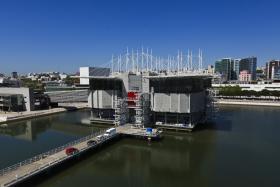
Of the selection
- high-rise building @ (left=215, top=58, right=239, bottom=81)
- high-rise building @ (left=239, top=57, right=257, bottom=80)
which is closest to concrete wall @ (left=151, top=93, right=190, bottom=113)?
high-rise building @ (left=215, top=58, right=239, bottom=81)

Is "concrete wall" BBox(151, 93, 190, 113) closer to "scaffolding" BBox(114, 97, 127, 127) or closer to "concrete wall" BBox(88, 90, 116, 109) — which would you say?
"scaffolding" BBox(114, 97, 127, 127)

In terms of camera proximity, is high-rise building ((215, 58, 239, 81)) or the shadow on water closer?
the shadow on water

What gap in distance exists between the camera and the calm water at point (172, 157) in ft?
73.1

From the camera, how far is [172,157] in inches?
1138

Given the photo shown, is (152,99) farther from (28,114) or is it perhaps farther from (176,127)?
(28,114)

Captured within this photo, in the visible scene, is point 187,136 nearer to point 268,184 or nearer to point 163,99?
point 163,99

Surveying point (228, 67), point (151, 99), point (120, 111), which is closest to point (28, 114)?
point (120, 111)

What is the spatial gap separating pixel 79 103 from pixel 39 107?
45.6 ft

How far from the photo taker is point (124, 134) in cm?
3622

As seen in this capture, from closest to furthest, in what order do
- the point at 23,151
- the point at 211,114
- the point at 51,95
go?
the point at 23,151
the point at 211,114
the point at 51,95

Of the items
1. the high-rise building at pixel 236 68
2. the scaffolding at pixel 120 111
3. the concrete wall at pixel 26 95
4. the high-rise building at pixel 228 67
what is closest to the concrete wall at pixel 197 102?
the scaffolding at pixel 120 111

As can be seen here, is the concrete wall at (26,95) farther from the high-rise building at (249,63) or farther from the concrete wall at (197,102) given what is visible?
the high-rise building at (249,63)

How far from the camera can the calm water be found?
22281mm

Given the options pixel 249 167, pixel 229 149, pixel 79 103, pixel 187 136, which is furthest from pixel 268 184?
pixel 79 103
